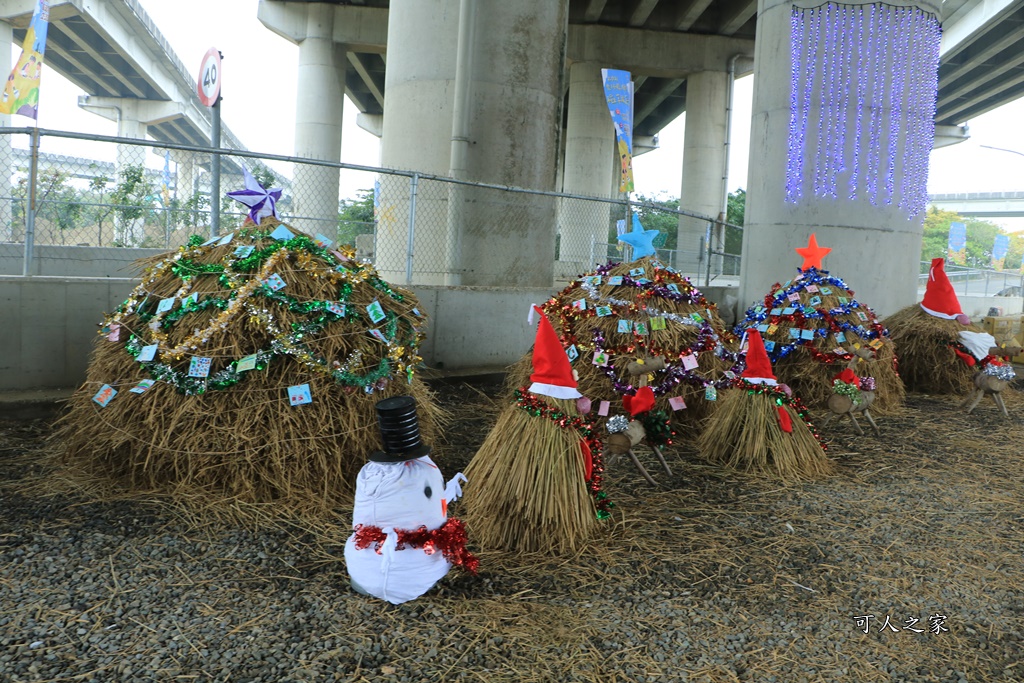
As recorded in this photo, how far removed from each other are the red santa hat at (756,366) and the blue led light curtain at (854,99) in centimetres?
415

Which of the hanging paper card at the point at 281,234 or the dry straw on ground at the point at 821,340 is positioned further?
the dry straw on ground at the point at 821,340

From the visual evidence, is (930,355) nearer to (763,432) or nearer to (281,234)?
(763,432)

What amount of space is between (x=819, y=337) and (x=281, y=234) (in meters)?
4.61

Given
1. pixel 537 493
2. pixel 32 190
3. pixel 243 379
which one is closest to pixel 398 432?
pixel 537 493

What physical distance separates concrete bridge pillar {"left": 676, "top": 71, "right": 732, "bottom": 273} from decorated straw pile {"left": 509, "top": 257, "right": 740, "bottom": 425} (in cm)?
1631

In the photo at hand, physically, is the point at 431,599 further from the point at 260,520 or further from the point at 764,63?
the point at 764,63

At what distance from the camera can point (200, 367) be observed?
11.7 ft

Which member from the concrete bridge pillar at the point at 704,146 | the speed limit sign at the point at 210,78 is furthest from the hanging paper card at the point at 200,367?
the concrete bridge pillar at the point at 704,146

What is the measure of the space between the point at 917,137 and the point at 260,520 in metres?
8.14

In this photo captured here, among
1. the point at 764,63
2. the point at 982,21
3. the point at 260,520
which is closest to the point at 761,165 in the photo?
the point at 764,63

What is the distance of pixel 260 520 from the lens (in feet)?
11.1

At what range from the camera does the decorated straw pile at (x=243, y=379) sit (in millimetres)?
3566

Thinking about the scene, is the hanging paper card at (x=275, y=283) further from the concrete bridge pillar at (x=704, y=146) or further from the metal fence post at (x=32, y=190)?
Result: the concrete bridge pillar at (x=704, y=146)

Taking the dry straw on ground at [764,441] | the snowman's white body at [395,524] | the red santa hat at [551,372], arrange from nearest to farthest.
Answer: the snowman's white body at [395,524] < the red santa hat at [551,372] < the dry straw on ground at [764,441]
